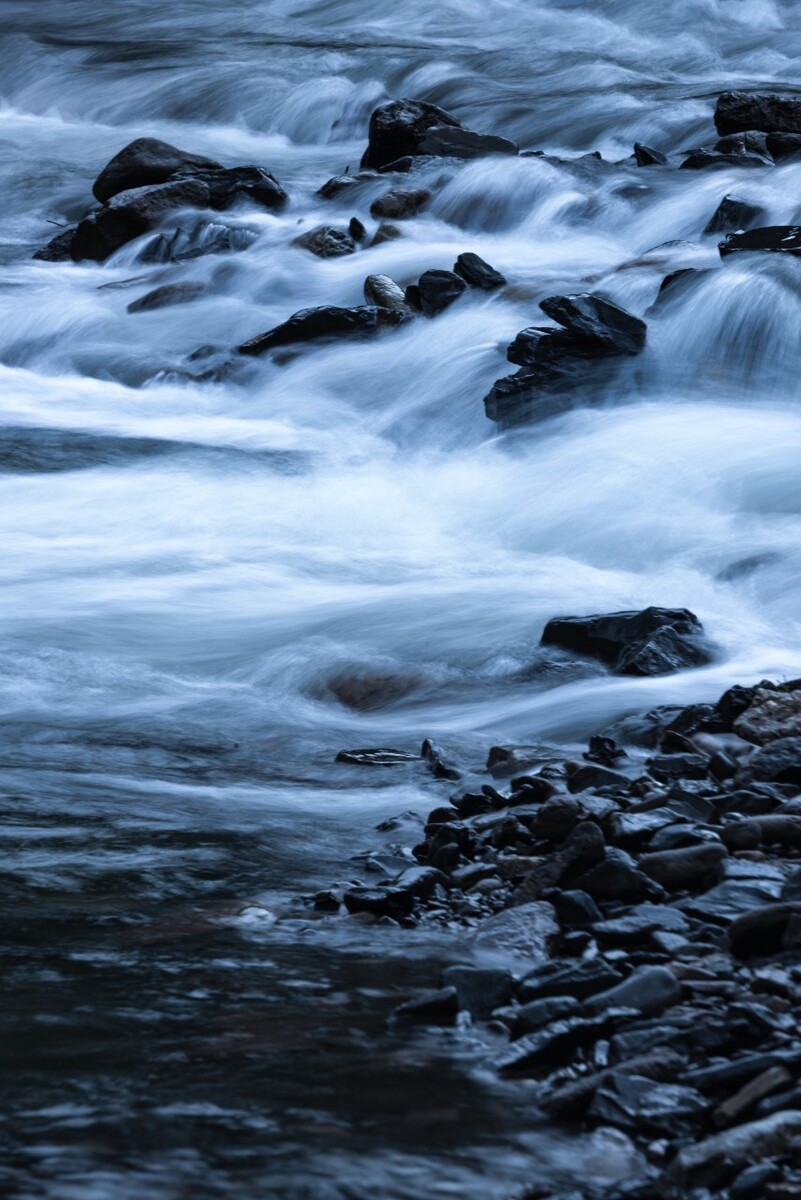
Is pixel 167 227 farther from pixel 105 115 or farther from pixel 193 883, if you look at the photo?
pixel 193 883

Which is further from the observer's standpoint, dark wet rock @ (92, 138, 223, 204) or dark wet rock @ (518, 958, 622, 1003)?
dark wet rock @ (92, 138, 223, 204)

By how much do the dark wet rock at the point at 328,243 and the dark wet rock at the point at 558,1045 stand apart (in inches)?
416

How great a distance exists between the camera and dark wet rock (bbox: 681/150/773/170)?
12.5 metres

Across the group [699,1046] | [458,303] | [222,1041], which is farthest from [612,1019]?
[458,303]

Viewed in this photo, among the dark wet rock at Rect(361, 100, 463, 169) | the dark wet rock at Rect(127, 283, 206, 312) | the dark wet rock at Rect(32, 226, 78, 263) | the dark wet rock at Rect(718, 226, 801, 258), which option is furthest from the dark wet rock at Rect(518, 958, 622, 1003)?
the dark wet rock at Rect(361, 100, 463, 169)

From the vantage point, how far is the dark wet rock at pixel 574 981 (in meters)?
2.76

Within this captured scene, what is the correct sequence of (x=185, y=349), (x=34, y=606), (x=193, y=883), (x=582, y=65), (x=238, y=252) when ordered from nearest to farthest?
1. (x=193, y=883)
2. (x=34, y=606)
3. (x=185, y=349)
4. (x=238, y=252)
5. (x=582, y=65)

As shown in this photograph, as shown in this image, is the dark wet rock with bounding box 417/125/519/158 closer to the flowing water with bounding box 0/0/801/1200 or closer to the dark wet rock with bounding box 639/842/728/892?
the flowing water with bounding box 0/0/801/1200

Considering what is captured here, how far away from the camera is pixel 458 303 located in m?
10.8

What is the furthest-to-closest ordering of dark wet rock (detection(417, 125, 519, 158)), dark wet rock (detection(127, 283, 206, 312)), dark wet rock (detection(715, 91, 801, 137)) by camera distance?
dark wet rock (detection(417, 125, 519, 158)) < dark wet rock (detection(715, 91, 801, 137)) < dark wet rock (detection(127, 283, 206, 312))

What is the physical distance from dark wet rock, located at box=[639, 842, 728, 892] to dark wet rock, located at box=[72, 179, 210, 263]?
1162 centimetres

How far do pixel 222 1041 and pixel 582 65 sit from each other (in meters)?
18.0

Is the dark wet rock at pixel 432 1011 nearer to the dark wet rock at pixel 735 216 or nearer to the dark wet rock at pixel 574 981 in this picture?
the dark wet rock at pixel 574 981

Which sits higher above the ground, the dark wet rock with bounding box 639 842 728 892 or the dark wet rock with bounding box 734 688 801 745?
the dark wet rock with bounding box 639 842 728 892
